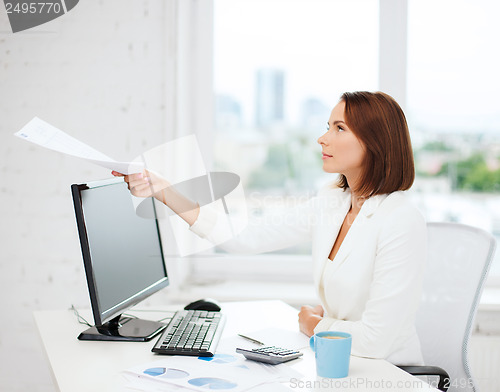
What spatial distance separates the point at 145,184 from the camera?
1.53 metres

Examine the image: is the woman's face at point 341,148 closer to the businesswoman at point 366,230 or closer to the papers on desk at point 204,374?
the businesswoman at point 366,230

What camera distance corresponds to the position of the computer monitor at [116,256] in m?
1.22

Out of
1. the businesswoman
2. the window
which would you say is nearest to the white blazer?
the businesswoman

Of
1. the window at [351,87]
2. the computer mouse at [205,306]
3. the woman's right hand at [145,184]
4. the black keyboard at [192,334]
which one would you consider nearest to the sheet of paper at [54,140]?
the woman's right hand at [145,184]

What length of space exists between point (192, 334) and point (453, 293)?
2.62 feet

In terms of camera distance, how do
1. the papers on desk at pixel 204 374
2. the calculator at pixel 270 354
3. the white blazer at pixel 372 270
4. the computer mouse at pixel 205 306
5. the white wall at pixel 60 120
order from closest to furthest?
the papers on desk at pixel 204 374, the calculator at pixel 270 354, the white blazer at pixel 372 270, the computer mouse at pixel 205 306, the white wall at pixel 60 120

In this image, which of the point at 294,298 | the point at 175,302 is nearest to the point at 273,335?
the point at 294,298

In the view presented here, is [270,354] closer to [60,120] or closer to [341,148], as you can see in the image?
[341,148]

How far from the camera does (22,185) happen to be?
238 centimetres

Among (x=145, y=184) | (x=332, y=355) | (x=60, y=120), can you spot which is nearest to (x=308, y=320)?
(x=332, y=355)

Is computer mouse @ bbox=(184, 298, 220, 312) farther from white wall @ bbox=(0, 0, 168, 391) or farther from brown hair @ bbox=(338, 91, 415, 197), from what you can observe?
white wall @ bbox=(0, 0, 168, 391)

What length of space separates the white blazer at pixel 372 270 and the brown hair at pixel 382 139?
0.18 feet

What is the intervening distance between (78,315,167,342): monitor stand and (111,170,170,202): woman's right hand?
0.36 metres

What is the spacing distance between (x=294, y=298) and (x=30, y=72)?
1532 mm
